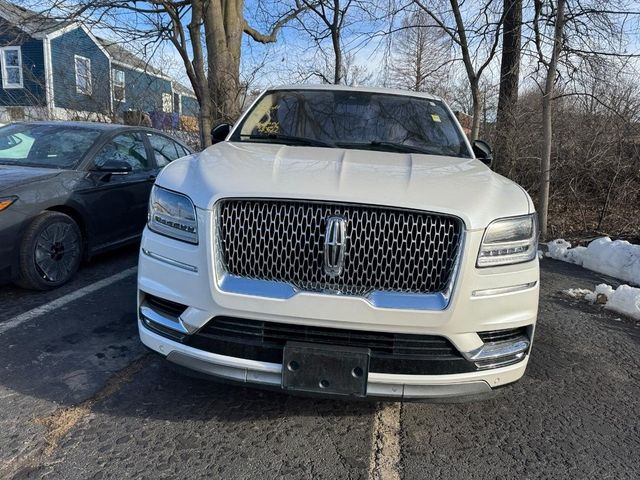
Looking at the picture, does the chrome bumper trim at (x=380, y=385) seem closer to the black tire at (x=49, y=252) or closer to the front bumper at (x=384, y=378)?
the front bumper at (x=384, y=378)

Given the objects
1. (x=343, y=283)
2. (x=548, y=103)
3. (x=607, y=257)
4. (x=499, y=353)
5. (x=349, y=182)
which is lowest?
(x=607, y=257)

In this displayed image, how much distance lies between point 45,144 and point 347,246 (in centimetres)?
421

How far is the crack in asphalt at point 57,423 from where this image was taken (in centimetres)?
212

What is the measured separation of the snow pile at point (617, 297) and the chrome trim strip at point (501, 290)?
2.78 metres

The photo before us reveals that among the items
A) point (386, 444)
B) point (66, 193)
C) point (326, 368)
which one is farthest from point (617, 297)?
point (66, 193)

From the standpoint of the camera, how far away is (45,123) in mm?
5387

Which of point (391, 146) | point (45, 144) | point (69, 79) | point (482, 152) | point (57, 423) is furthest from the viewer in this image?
point (69, 79)

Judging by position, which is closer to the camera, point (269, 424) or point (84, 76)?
point (269, 424)

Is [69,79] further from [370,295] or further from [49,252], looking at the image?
[370,295]

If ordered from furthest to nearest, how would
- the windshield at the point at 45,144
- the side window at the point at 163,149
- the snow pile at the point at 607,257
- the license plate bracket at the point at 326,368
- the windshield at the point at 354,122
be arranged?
the side window at the point at 163,149 < the snow pile at the point at 607,257 < the windshield at the point at 45,144 < the windshield at the point at 354,122 < the license plate bracket at the point at 326,368

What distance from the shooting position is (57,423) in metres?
2.44

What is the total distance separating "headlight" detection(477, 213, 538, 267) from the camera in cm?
223

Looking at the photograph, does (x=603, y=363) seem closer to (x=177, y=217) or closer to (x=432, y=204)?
(x=432, y=204)

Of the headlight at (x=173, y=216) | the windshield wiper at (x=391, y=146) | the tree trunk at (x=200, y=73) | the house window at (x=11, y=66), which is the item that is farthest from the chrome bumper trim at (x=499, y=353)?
the house window at (x=11, y=66)
